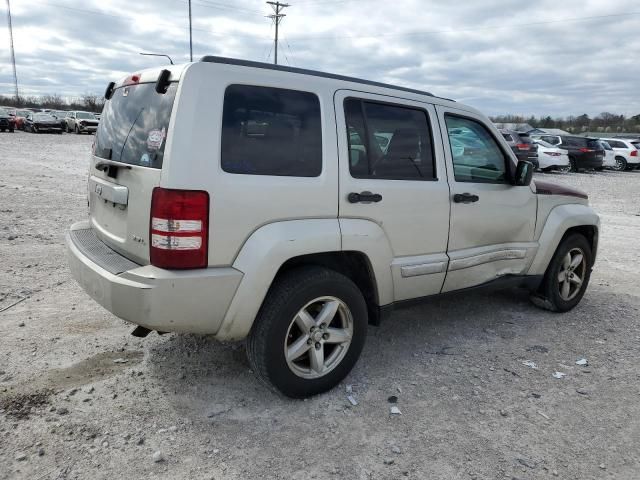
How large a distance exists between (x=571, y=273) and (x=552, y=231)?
2.15ft

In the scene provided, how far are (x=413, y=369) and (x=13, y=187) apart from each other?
33.1ft

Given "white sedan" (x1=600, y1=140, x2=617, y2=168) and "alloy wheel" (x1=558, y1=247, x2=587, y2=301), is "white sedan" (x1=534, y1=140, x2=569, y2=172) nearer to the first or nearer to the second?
"white sedan" (x1=600, y1=140, x2=617, y2=168)

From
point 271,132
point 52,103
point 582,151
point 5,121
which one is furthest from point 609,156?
point 52,103

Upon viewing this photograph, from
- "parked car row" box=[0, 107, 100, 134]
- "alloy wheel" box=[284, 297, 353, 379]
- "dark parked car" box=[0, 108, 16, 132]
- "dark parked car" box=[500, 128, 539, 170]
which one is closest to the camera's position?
"alloy wheel" box=[284, 297, 353, 379]

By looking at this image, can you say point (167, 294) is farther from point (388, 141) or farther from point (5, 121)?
point (5, 121)

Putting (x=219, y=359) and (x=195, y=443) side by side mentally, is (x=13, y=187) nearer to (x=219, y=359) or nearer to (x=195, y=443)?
(x=219, y=359)

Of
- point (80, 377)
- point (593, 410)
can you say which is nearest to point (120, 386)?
point (80, 377)

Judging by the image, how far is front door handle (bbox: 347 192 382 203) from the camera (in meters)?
3.16

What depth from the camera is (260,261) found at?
9.14 ft

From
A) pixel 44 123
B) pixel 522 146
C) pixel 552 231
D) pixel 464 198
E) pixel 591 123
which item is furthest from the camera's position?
pixel 591 123

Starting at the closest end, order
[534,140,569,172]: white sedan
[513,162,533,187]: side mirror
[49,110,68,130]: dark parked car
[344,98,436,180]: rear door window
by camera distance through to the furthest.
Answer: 1. [344,98,436,180]: rear door window
2. [513,162,533,187]: side mirror
3. [534,140,569,172]: white sedan
4. [49,110,68,130]: dark parked car

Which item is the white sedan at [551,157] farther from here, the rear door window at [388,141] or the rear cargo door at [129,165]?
the rear cargo door at [129,165]

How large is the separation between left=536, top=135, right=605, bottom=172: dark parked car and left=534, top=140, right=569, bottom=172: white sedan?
1.67 metres

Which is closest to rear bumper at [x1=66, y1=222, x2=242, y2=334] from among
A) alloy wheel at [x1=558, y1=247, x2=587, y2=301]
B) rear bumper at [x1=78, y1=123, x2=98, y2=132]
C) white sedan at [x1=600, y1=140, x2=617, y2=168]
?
alloy wheel at [x1=558, y1=247, x2=587, y2=301]
